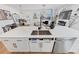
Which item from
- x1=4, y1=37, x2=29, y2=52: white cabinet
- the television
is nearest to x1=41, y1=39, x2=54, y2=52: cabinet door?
x1=4, y1=37, x2=29, y2=52: white cabinet

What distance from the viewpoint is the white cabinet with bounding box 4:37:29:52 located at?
84cm

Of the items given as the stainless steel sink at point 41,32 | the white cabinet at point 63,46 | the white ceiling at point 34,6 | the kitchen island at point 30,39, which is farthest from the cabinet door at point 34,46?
the white ceiling at point 34,6

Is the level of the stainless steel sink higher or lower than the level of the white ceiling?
lower

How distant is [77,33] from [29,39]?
0.55 metres

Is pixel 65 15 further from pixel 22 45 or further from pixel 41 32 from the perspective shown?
pixel 22 45

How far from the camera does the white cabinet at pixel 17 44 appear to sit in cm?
84

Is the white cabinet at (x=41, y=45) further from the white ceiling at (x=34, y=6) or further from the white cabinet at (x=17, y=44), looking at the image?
the white ceiling at (x=34, y=6)

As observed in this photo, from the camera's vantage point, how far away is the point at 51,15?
2.64 ft

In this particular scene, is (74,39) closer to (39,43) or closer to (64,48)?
(64,48)

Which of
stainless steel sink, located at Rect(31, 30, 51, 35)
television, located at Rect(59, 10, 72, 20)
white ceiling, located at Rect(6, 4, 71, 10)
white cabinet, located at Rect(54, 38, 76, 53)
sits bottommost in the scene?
white cabinet, located at Rect(54, 38, 76, 53)

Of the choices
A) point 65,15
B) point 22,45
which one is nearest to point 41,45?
point 22,45

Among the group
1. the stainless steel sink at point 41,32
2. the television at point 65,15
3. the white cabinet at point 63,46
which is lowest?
the white cabinet at point 63,46

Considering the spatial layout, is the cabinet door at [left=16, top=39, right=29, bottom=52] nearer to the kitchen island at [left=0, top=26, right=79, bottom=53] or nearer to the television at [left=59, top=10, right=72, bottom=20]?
the kitchen island at [left=0, top=26, right=79, bottom=53]
